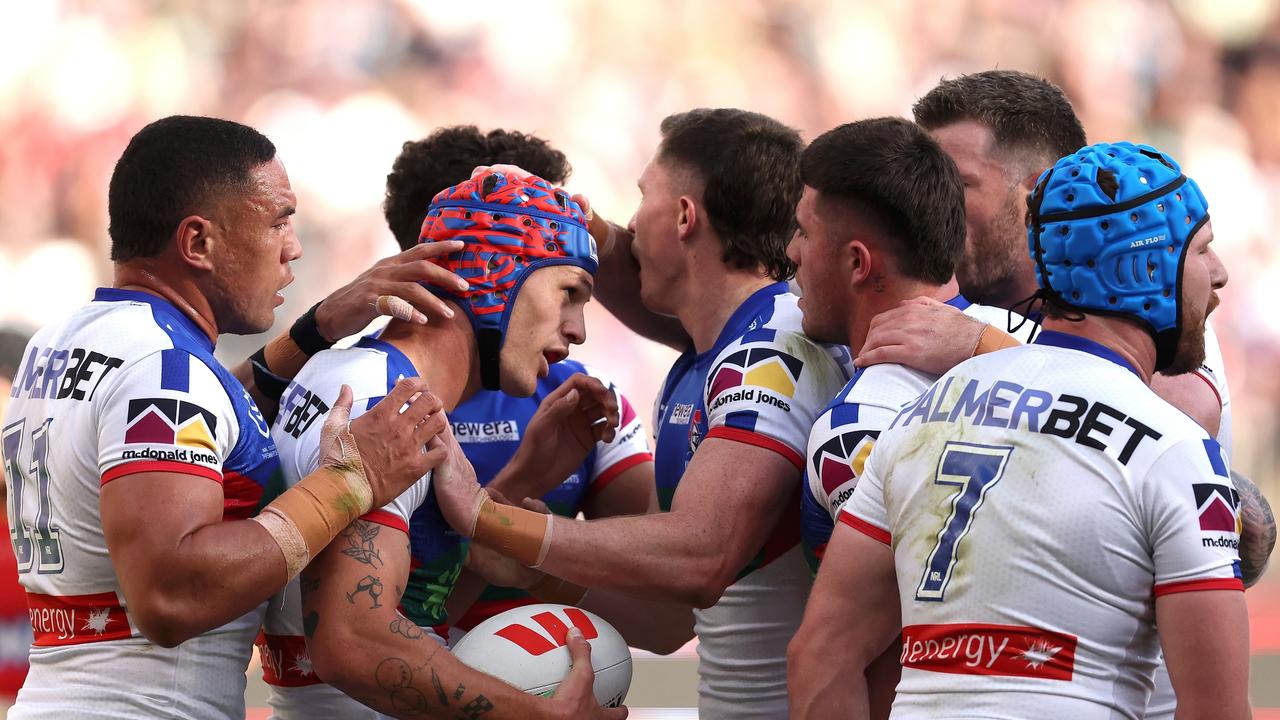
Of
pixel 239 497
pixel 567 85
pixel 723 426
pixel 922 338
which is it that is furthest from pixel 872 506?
pixel 567 85

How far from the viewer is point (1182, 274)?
2.98 meters

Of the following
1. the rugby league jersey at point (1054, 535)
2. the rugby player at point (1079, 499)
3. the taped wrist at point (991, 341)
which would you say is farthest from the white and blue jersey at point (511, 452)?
the rugby league jersey at point (1054, 535)

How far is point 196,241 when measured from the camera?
145 inches

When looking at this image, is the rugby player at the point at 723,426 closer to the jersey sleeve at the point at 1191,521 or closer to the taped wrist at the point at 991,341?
the taped wrist at the point at 991,341

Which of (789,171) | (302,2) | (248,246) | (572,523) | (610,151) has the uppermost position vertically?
(302,2)

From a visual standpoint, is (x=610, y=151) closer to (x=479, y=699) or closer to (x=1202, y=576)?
(x=479, y=699)

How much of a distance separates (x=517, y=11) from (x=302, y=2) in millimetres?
2011

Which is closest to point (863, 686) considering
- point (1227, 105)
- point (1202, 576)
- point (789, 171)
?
point (1202, 576)

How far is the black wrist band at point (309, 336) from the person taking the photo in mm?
4473

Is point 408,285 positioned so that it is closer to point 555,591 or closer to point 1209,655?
point 555,591

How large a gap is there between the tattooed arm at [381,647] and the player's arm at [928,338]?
136 cm

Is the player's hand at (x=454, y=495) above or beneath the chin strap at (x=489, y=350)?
beneath

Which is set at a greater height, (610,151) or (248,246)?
(610,151)

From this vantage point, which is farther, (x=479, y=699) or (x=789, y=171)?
(x=789, y=171)
